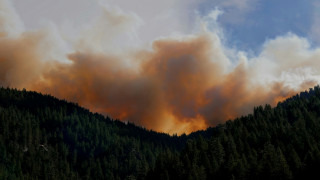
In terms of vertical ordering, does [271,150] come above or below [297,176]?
above

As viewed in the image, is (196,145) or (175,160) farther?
(196,145)

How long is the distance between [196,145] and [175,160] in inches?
885

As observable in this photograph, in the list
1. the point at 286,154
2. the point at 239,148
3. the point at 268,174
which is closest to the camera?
the point at 268,174

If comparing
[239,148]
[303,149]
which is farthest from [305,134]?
[239,148]

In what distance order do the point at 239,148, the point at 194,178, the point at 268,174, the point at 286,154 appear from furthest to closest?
the point at 239,148 < the point at 286,154 < the point at 194,178 < the point at 268,174

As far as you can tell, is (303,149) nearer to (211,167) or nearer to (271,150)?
(271,150)

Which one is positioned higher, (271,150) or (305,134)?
(305,134)

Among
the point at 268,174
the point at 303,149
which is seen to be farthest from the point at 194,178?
the point at 303,149

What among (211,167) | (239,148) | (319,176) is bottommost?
(319,176)

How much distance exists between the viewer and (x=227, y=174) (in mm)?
148875

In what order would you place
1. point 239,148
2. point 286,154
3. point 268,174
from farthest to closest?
point 239,148
point 286,154
point 268,174

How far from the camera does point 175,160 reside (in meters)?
180

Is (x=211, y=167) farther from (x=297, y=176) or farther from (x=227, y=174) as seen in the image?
(x=297, y=176)

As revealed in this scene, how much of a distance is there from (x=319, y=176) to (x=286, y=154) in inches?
1577
